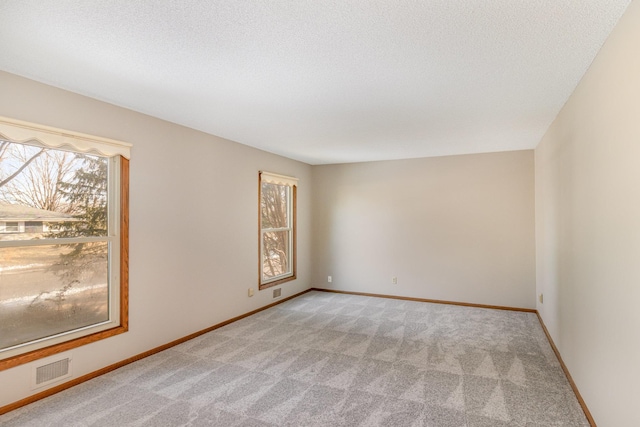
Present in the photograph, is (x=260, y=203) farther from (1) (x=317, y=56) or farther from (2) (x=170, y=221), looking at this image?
(1) (x=317, y=56)

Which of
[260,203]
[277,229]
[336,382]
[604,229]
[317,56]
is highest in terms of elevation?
[317,56]

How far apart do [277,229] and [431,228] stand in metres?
2.64

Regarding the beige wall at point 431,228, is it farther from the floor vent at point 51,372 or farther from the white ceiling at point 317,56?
the floor vent at point 51,372

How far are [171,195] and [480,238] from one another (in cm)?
456

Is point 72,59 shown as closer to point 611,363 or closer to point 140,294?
point 140,294

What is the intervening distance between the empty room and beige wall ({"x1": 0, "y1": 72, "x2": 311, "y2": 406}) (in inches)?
0.9

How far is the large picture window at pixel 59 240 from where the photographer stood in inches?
95.1

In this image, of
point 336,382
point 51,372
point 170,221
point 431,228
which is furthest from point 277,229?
point 51,372

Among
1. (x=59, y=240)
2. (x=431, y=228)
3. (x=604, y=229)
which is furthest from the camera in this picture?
(x=431, y=228)

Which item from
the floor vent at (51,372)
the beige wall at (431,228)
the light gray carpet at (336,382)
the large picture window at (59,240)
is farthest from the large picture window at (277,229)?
the floor vent at (51,372)

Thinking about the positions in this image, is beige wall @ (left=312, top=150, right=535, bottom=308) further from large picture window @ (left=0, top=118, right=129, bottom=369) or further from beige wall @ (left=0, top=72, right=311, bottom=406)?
large picture window @ (left=0, top=118, right=129, bottom=369)

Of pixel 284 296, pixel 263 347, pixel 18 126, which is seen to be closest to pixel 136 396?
pixel 263 347

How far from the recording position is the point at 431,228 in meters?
5.45

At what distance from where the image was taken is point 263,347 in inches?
139
